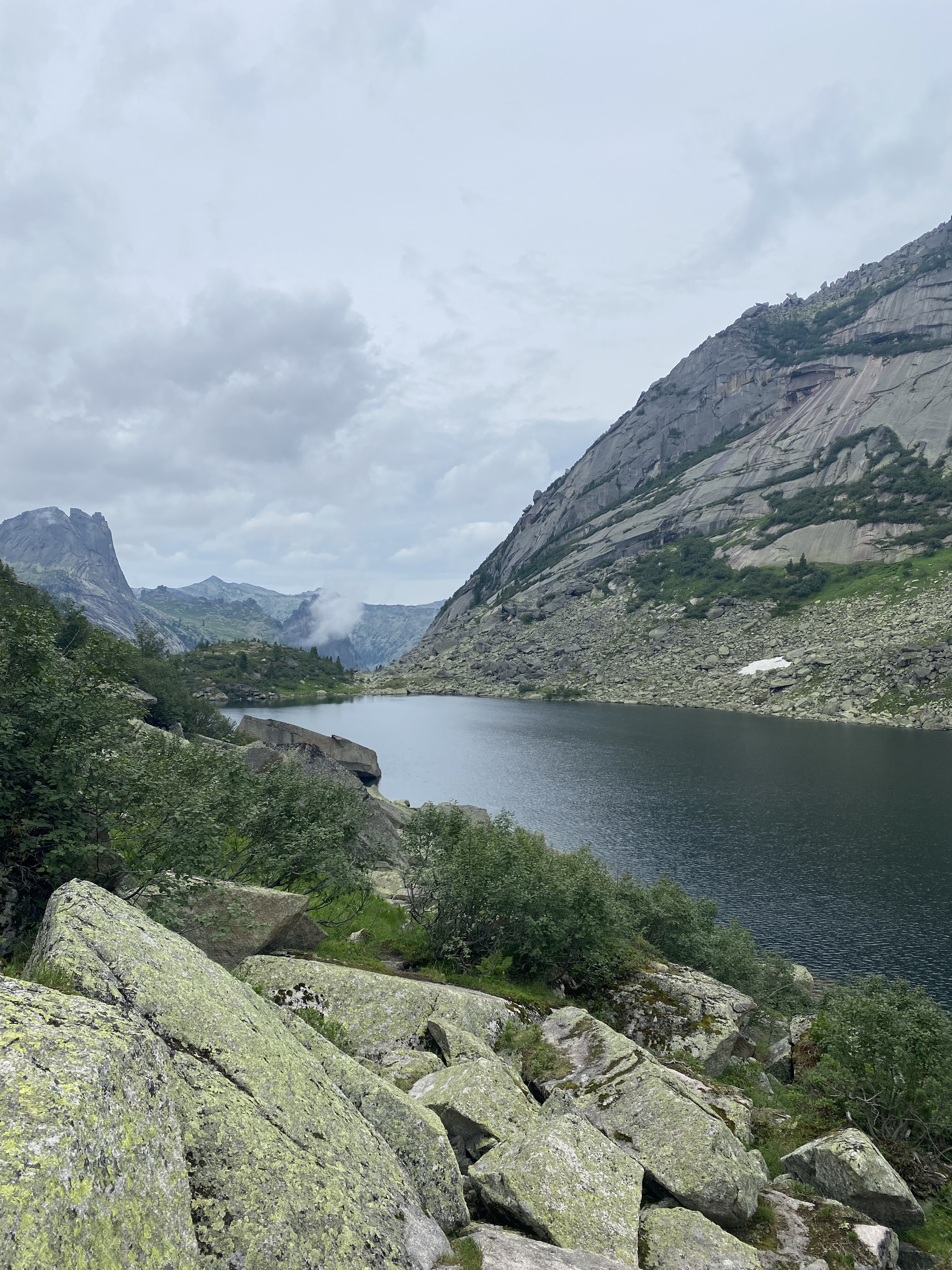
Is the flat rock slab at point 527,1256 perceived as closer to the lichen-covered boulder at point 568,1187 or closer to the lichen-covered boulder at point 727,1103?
the lichen-covered boulder at point 568,1187

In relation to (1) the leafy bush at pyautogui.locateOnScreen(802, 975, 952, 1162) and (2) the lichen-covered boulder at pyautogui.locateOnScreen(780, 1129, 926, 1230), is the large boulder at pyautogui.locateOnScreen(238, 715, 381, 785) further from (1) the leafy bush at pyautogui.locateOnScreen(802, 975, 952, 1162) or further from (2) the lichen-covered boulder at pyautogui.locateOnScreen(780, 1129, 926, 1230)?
(2) the lichen-covered boulder at pyautogui.locateOnScreen(780, 1129, 926, 1230)

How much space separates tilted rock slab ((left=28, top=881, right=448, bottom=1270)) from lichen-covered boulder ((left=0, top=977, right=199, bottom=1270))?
1.98ft

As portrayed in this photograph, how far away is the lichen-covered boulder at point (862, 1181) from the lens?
1612cm

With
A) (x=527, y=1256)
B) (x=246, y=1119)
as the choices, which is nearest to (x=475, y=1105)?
(x=527, y=1256)

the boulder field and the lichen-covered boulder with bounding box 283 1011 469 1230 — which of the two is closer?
the boulder field

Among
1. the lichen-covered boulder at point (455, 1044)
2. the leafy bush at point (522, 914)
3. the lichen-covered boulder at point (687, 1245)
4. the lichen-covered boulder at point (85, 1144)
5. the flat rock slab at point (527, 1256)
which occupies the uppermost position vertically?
the lichen-covered boulder at point (85, 1144)

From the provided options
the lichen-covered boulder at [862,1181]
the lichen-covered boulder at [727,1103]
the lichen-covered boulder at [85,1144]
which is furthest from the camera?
the lichen-covered boulder at [727,1103]

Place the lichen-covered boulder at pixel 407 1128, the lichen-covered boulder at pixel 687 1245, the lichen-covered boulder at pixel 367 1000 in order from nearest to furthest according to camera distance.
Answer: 1. the lichen-covered boulder at pixel 407 1128
2. the lichen-covered boulder at pixel 687 1245
3. the lichen-covered boulder at pixel 367 1000

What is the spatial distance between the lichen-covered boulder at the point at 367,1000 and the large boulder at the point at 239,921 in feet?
3.55

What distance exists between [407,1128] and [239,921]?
996cm

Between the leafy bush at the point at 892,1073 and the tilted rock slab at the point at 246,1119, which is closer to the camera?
the tilted rock slab at the point at 246,1119

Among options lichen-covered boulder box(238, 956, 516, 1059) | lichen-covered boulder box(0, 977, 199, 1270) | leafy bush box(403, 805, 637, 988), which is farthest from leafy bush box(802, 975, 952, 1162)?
lichen-covered boulder box(0, 977, 199, 1270)

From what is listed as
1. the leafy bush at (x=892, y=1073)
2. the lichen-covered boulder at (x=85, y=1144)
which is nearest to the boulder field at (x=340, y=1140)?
the lichen-covered boulder at (x=85, y=1144)

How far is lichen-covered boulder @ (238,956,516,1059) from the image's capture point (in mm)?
17031
